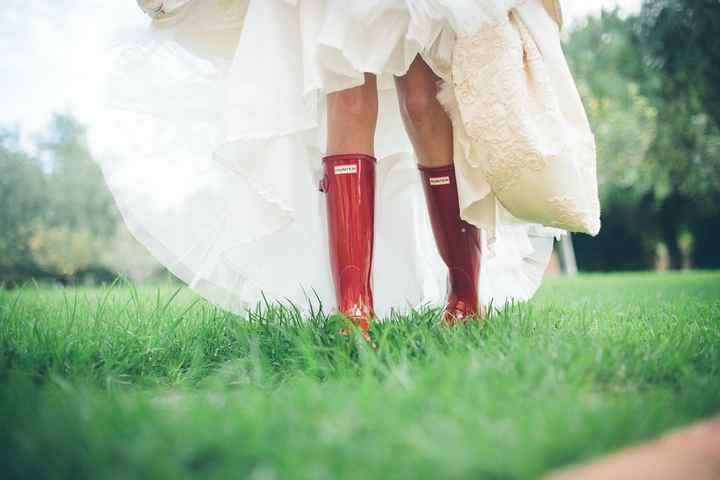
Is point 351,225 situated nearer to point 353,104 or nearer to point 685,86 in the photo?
point 353,104

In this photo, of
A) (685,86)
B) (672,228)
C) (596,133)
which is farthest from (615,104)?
(672,228)

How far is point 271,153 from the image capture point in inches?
59.3

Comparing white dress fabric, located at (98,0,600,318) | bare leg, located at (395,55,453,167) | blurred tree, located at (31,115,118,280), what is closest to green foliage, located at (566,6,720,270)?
white dress fabric, located at (98,0,600,318)

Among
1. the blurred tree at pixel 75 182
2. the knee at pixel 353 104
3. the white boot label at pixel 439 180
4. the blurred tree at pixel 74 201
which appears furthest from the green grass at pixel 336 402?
the blurred tree at pixel 75 182

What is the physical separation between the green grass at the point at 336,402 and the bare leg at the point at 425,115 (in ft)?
1.93

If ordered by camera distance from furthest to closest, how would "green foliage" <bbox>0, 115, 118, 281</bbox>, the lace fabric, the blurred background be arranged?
"green foliage" <bbox>0, 115, 118, 281</bbox>, the blurred background, the lace fabric

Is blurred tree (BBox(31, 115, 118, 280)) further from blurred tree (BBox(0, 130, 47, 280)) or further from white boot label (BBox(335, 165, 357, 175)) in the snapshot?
white boot label (BBox(335, 165, 357, 175))

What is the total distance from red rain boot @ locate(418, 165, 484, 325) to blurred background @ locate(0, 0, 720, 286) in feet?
3.59

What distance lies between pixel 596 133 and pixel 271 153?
1127cm

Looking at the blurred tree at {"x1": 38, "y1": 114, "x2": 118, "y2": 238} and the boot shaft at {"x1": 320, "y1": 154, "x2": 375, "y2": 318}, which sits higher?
the blurred tree at {"x1": 38, "y1": 114, "x2": 118, "y2": 238}

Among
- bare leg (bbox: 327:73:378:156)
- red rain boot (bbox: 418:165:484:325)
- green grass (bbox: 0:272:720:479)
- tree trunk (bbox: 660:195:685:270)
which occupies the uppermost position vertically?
bare leg (bbox: 327:73:378:156)

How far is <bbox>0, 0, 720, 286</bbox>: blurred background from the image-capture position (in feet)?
8.20

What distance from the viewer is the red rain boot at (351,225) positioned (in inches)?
58.7

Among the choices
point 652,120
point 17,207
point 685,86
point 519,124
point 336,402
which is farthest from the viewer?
point 17,207
